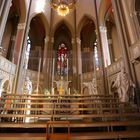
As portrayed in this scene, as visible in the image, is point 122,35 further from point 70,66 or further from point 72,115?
point 70,66

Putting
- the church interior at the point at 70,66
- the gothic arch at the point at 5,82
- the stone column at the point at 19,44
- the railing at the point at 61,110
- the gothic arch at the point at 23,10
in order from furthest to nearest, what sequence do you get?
the gothic arch at the point at 23,10
the stone column at the point at 19,44
the gothic arch at the point at 5,82
the church interior at the point at 70,66
the railing at the point at 61,110

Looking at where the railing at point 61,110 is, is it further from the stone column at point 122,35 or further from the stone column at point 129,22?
the stone column at point 129,22

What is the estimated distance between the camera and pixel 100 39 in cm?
Answer: 1459

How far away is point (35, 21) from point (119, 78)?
14701 mm

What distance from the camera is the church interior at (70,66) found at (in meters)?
6.05

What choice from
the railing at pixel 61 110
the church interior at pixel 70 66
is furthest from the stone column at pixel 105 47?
the railing at pixel 61 110

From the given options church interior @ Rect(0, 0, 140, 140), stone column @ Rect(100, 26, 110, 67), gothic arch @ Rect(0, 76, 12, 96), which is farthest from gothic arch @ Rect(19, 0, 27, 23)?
stone column @ Rect(100, 26, 110, 67)

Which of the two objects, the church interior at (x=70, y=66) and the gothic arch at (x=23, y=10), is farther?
the gothic arch at (x=23, y=10)

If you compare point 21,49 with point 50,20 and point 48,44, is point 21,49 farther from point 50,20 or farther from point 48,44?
point 50,20

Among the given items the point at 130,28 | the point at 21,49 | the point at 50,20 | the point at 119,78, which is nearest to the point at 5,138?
the point at 119,78

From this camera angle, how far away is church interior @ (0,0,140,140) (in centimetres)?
605

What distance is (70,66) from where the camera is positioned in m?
16.1

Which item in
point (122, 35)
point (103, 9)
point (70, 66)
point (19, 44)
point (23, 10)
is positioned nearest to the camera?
point (122, 35)

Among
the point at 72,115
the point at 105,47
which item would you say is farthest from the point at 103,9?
the point at 72,115
